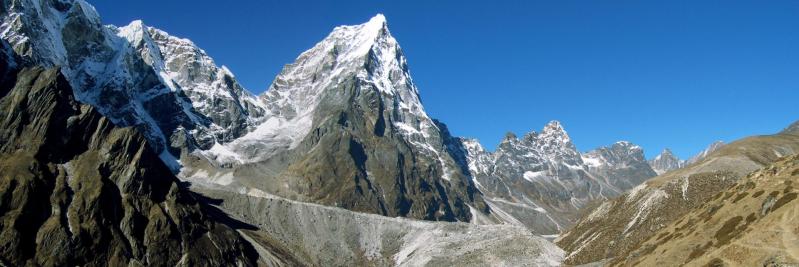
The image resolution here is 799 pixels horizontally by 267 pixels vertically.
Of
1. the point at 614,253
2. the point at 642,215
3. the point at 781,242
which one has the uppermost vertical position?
the point at 642,215

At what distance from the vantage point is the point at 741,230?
103 metres

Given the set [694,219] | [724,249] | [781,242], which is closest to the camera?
[781,242]

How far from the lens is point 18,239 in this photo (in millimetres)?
185375

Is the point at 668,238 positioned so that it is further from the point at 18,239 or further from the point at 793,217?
the point at 18,239

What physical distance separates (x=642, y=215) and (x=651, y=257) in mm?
79275

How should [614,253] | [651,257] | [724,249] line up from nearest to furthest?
[724,249], [651,257], [614,253]

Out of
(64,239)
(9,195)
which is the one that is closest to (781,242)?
(64,239)

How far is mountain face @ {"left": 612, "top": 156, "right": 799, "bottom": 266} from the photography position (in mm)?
90312

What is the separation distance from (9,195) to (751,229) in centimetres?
18573

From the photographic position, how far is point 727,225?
11119cm

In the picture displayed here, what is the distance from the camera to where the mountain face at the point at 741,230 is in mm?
90312

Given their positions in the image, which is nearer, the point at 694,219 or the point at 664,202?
the point at 694,219

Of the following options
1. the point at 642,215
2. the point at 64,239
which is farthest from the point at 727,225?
the point at 64,239

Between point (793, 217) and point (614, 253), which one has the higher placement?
point (614, 253)
